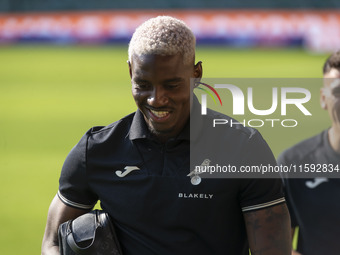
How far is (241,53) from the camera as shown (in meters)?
19.3

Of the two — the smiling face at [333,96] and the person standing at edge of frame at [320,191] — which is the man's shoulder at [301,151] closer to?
the person standing at edge of frame at [320,191]

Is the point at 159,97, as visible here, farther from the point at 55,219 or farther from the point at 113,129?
the point at 55,219

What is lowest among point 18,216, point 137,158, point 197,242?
point 18,216

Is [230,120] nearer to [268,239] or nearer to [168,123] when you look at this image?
[168,123]

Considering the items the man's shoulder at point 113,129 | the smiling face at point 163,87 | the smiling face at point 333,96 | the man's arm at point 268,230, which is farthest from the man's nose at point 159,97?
the smiling face at point 333,96

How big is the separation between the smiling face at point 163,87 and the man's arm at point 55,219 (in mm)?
560

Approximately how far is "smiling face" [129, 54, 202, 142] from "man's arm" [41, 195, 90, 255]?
0.56 m

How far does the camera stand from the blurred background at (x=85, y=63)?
7539mm

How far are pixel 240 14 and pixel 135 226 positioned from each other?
20.7 meters

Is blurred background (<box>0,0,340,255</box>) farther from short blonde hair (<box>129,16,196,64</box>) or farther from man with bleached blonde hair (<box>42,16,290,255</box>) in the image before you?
short blonde hair (<box>129,16,196,64</box>)

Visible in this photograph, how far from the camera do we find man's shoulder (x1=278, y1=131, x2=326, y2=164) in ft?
11.7

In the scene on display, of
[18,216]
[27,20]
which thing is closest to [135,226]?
[18,216]

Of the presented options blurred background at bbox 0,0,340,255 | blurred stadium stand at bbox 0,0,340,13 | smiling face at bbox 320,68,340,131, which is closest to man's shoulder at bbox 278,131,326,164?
smiling face at bbox 320,68,340,131

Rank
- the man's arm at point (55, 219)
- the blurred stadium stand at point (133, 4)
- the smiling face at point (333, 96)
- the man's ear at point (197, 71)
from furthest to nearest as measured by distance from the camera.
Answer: the blurred stadium stand at point (133, 4)
the smiling face at point (333, 96)
the man's arm at point (55, 219)
the man's ear at point (197, 71)
